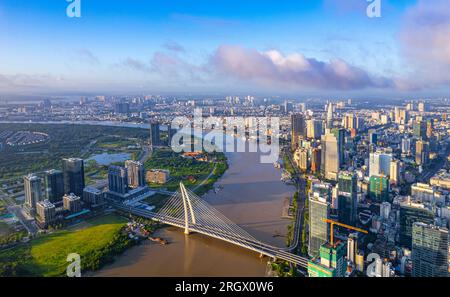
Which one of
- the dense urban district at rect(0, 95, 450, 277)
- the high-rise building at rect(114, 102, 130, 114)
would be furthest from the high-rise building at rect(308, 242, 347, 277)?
the high-rise building at rect(114, 102, 130, 114)

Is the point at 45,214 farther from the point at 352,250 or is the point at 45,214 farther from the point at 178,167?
the point at 352,250

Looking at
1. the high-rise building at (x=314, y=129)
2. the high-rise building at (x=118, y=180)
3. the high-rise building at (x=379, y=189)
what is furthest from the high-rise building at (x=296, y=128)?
the high-rise building at (x=118, y=180)

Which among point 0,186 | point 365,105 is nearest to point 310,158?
point 0,186

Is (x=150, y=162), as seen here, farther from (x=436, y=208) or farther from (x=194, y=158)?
(x=436, y=208)

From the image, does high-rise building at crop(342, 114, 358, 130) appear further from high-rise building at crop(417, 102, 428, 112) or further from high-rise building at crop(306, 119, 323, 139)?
high-rise building at crop(417, 102, 428, 112)

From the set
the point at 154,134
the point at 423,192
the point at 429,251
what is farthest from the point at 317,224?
the point at 154,134

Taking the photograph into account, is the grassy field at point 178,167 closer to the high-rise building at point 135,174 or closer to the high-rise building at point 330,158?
the high-rise building at point 135,174
